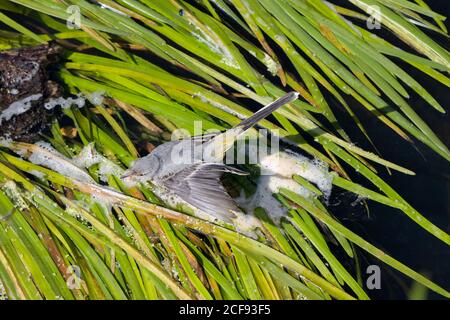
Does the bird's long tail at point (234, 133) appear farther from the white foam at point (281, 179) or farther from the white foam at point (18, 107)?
the white foam at point (18, 107)

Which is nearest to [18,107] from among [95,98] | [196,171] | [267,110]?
[95,98]

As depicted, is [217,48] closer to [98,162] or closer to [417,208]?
[98,162]

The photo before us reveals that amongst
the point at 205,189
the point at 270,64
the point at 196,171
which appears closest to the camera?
the point at 205,189

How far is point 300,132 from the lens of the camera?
315 centimetres

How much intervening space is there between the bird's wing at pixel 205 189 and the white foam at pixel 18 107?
84cm

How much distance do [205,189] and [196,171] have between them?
144mm

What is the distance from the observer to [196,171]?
2881mm

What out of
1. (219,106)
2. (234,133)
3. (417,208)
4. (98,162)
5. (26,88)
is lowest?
(417,208)

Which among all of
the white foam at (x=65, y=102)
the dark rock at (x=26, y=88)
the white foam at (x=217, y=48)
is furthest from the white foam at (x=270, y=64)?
the dark rock at (x=26, y=88)

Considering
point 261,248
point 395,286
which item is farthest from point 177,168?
point 395,286

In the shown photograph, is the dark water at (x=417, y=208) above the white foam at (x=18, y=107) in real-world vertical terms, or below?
below

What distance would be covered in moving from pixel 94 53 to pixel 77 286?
136cm

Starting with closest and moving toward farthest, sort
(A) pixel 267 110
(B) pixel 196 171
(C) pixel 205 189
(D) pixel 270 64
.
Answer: (A) pixel 267 110
(C) pixel 205 189
(B) pixel 196 171
(D) pixel 270 64

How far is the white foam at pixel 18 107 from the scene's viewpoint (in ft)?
9.73
